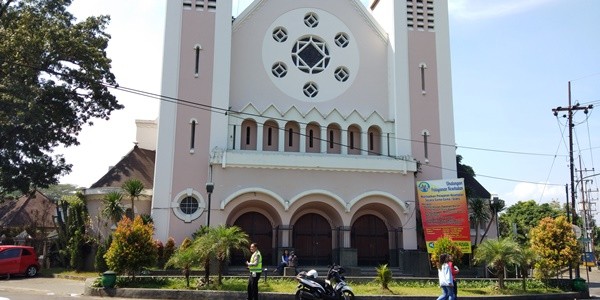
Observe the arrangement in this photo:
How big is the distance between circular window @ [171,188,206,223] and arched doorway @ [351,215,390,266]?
27.0 feet

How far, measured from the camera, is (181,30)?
27766 mm

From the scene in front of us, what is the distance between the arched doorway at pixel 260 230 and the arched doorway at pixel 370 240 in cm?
442

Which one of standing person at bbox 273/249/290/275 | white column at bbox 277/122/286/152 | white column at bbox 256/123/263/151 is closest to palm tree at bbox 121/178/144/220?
white column at bbox 256/123/263/151

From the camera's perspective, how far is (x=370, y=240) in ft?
94.2

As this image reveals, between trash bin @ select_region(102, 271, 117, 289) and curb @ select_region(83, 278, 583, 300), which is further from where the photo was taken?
trash bin @ select_region(102, 271, 117, 289)

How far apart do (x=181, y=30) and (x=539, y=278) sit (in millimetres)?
20182

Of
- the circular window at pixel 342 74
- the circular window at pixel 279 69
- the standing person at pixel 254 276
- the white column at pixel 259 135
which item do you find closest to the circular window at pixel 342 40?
the circular window at pixel 342 74

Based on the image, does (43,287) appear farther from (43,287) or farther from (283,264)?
(283,264)

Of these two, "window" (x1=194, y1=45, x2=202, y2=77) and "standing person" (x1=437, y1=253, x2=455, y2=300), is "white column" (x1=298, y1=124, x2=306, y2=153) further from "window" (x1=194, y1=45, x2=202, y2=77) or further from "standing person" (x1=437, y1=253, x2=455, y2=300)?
"standing person" (x1=437, y1=253, x2=455, y2=300)

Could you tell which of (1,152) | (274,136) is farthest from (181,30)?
(1,152)

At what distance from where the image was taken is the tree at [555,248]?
65.8 ft

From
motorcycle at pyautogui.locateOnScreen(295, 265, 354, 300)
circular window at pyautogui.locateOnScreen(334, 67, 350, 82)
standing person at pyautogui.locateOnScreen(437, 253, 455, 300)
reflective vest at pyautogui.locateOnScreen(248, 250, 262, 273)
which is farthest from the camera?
circular window at pyautogui.locateOnScreen(334, 67, 350, 82)

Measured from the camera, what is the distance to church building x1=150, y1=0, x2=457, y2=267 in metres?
26.2

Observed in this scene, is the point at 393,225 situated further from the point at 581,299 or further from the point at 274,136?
the point at 581,299
